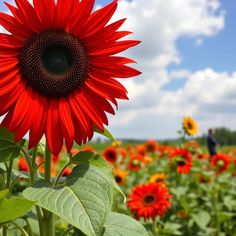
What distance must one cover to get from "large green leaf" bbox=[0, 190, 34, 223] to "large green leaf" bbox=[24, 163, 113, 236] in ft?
0.12

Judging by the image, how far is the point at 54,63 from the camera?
1.58 metres

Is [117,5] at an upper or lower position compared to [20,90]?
upper

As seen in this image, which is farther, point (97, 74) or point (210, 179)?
point (210, 179)

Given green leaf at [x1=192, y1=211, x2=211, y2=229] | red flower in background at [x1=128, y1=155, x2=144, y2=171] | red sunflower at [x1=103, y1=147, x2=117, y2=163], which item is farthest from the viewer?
red sunflower at [x1=103, y1=147, x2=117, y2=163]

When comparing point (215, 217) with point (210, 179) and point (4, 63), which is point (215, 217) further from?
point (4, 63)

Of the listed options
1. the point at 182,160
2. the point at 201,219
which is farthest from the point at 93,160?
the point at 182,160

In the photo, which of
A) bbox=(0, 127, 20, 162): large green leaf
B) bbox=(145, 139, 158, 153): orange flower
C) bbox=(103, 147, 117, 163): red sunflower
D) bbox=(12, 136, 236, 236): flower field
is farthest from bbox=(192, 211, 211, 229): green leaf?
bbox=(145, 139, 158, 153): orange flower

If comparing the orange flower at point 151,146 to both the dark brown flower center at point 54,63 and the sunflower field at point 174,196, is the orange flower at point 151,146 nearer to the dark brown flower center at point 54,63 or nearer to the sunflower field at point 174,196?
the sunflower field at point 174,196

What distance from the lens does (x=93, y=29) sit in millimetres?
1540

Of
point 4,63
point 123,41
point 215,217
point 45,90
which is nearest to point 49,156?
point 45,90

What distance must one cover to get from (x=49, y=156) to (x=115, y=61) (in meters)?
0.34

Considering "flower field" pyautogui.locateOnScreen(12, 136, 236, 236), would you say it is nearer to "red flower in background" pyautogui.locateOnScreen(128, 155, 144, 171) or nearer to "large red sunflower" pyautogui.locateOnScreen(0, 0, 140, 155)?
"red flower in background" pyautogui.locateOnScreen(128, 155, 144, 171)

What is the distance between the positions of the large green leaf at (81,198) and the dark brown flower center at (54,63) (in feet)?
0.84

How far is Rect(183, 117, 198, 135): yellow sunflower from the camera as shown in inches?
240
